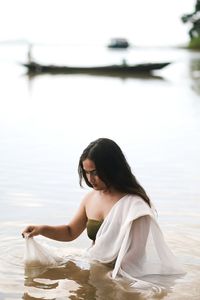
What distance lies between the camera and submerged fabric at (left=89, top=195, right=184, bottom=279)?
387cm

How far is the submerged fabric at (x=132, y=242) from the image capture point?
3873 millimetres

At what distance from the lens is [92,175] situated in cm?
390

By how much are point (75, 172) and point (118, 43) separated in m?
79.9

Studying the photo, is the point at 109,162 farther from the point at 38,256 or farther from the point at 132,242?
the point at 38,256

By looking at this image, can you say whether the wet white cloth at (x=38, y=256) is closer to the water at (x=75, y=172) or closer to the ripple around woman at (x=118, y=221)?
the water at (x=75, y=172)

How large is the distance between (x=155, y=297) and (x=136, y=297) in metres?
0.10

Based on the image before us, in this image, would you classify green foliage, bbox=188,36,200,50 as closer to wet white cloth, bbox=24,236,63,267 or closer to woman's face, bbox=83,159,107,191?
wet white cloth, bbox=24,236,63,267

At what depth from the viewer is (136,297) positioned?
3.94 m

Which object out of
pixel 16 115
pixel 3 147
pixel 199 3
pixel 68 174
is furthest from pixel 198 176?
pixel 199 3

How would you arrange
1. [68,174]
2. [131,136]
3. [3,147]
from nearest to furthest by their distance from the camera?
[68,174], [3,147], [131,136]

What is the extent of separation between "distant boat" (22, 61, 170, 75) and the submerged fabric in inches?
1044

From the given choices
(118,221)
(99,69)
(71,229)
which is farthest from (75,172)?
(99,69)

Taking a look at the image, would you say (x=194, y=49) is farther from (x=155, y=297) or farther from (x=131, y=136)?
(x=155, y=297)

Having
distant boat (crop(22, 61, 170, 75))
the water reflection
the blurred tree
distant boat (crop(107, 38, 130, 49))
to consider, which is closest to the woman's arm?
the water reflection
